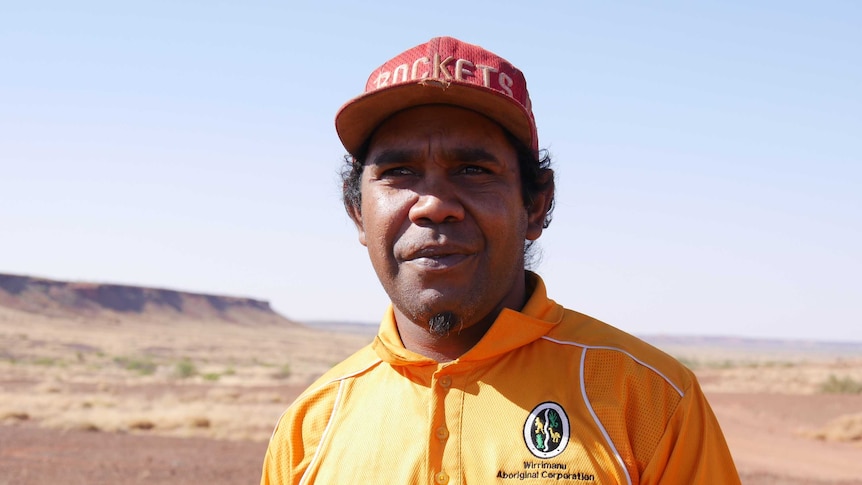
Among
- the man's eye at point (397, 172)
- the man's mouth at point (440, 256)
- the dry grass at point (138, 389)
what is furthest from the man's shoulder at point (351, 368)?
the dry grass at point (138, 389)

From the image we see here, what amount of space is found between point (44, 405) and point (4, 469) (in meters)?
8.77

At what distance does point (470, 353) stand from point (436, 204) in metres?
0.38

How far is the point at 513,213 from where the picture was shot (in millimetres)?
2176

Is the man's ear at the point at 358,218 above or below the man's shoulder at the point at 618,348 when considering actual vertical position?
above

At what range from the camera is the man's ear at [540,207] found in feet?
7.70

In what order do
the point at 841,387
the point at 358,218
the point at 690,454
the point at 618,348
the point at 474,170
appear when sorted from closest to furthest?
the point at 690,454 → the point at 618,348 → the point at 474,170 → the point at 358,218 → the point at 841,387

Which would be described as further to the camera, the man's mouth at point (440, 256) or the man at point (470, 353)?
the man's mouth at point (440, 256)

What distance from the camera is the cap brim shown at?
83.6 inches

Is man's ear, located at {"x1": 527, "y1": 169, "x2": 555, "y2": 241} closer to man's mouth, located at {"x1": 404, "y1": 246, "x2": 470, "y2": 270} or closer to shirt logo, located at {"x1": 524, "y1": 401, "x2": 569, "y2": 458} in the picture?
man's mouth, located at {"x1": 404, "y1": 246, "x2": 470, "y2": 270}

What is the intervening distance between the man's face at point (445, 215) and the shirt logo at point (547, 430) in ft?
1.00

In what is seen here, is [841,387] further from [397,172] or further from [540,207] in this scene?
[397,172]

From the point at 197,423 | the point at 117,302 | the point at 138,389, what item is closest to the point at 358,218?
the point at 197,423

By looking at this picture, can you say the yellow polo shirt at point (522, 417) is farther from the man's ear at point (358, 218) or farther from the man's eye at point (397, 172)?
the man's eye at point (397, 172)

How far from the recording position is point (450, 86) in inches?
83.4
